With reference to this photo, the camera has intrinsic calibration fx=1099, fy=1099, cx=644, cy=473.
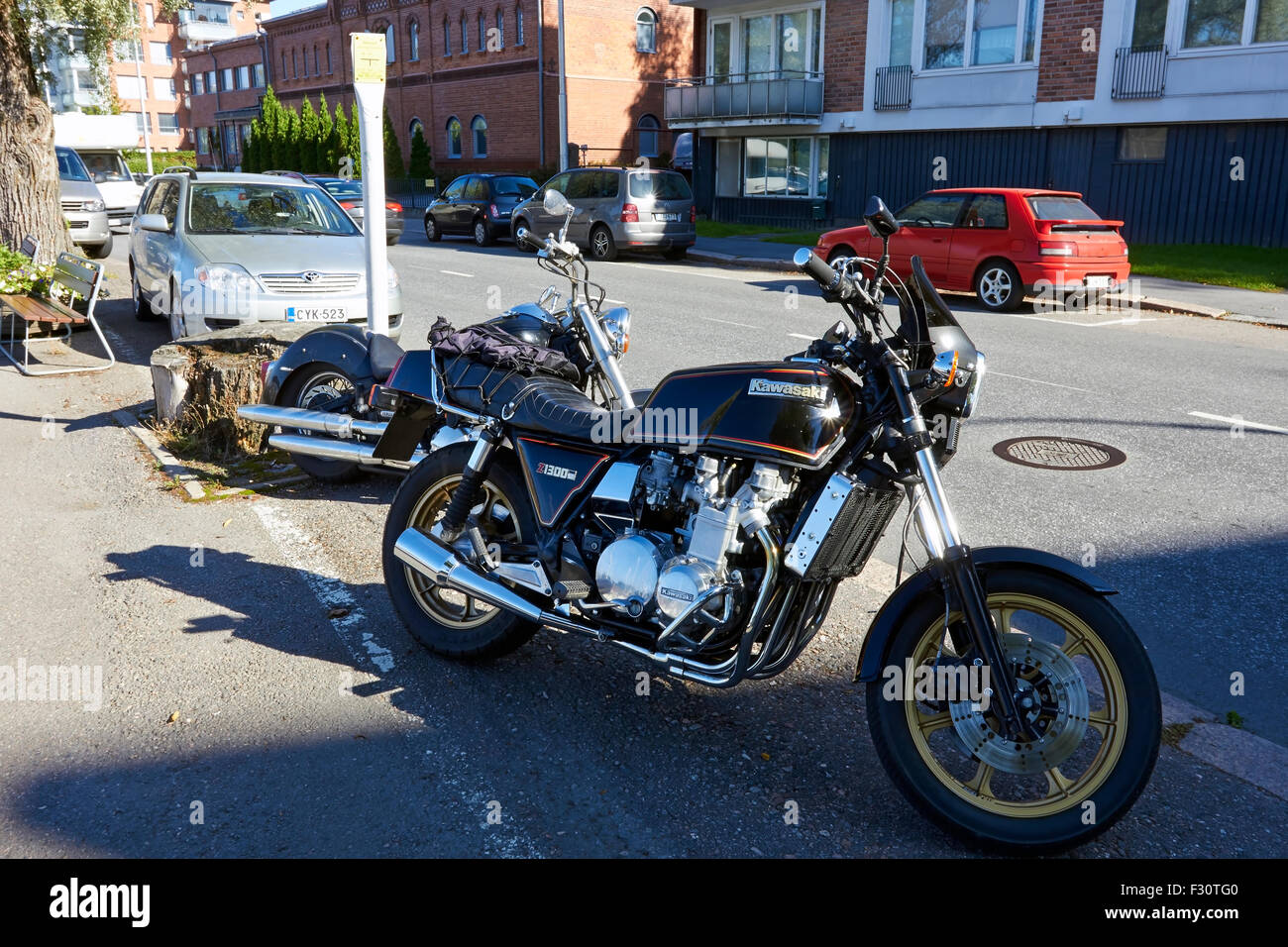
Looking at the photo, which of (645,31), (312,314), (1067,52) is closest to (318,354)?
(312,314)

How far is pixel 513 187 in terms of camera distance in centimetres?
2653

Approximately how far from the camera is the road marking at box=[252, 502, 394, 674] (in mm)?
4488

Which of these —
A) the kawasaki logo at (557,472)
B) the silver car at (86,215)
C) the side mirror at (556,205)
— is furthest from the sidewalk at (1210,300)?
the silver car at (86,215)

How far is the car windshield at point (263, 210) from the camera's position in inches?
433

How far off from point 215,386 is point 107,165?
2543 cm

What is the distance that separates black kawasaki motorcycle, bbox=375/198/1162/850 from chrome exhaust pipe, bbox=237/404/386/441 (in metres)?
1.81

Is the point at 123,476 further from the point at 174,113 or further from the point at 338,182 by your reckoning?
the point at 174,113

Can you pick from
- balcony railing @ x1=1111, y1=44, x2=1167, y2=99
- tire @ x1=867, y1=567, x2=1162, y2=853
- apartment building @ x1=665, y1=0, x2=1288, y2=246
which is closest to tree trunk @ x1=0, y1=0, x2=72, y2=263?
tire @ x1=867, y1=567, x2=1162, y2=853

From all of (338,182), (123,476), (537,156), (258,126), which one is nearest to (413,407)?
(123,476)

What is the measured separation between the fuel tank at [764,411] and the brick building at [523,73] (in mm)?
36832

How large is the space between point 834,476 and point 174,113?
9275 centimetres

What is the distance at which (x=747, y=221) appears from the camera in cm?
3116

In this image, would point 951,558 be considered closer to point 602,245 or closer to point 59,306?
point 59,306
